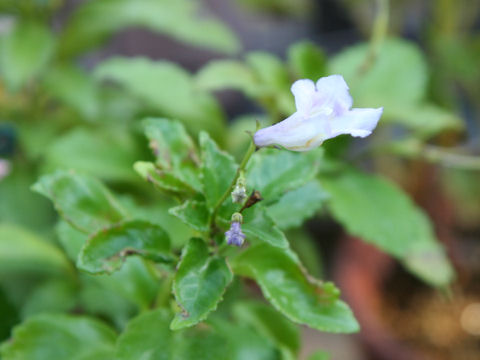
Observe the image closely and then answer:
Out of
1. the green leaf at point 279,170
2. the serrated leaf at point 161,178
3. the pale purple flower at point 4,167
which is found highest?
the serrated leaf at point 161,178

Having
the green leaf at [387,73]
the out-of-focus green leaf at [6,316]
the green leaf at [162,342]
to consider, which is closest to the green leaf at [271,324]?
the green leaf at [162,342]

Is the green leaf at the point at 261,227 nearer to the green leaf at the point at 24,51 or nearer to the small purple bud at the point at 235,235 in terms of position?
the small purple bud at the point at 235,235

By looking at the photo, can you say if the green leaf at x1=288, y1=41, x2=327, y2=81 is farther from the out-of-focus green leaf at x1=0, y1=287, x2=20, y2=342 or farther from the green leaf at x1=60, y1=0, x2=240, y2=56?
the out-of-focus green leaf at x1=0, y1=287, x2=20, y2=342

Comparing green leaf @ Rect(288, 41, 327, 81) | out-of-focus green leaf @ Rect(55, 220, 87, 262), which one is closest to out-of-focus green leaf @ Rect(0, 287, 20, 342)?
out-of-focus green leaf @ Rect(55, 220, 87, 262)

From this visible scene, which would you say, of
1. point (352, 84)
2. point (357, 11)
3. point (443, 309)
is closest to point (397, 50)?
point (352, 84)

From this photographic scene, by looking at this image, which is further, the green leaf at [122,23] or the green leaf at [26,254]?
the green leaf at [122,23]

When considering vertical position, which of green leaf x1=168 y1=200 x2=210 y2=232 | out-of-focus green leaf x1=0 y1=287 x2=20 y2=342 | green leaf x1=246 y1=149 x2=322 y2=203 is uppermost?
green leaf x1=168 y1=200 x2=210 y2=232

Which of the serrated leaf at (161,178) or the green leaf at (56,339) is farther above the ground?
the serrated leaf at (161,178)
